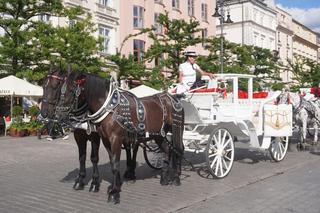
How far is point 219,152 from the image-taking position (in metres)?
9.08

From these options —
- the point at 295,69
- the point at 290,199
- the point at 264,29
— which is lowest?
the point at 290,199

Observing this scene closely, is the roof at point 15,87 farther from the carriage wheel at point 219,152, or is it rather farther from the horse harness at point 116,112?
the horse harness at point 116,112

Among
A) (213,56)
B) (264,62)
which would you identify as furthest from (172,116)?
(264,62)

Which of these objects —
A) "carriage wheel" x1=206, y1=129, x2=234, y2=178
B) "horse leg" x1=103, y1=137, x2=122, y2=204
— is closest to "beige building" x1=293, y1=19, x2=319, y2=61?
"carriage wheel" x1=206, y1=129, x2=234, y2=178

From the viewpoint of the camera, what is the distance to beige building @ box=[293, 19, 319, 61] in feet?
267

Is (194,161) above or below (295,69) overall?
below

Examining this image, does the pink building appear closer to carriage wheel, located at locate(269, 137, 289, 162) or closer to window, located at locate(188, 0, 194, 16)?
window, located at locate(188, 0, 194, 16)

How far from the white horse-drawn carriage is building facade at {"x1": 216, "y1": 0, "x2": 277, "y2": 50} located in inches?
1961

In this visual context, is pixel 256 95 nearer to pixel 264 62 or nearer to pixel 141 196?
pixel 141 196

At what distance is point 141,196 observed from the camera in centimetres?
739

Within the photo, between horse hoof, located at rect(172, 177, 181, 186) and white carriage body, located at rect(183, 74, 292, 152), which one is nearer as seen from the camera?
horse hoof, located at rect(172, 177, 181, 186)

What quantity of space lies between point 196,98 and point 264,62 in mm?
29766

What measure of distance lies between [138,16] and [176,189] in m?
32.5

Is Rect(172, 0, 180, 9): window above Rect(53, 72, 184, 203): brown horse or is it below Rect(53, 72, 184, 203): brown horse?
above
